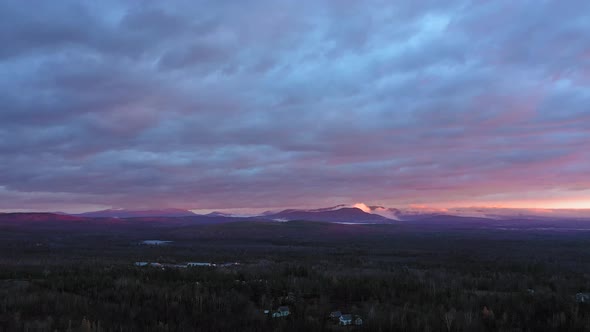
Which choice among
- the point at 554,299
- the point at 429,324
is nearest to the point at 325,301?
the point at 429,324

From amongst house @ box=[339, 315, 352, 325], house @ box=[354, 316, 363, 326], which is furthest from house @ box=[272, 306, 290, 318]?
house @ box=[354, 316, 363, 326]

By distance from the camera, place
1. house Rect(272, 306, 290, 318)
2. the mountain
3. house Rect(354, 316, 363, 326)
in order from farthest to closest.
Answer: the mountain
house Rect(272, 306, 290, 318)
house Rect(354, 316, 363, 326)

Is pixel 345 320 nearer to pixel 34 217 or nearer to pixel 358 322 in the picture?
pixel 358 322

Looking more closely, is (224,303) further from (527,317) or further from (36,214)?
(36,214)

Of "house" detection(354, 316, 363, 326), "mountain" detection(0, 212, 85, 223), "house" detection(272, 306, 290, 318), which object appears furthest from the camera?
"mountain" detection(0, 212, 85, 223)

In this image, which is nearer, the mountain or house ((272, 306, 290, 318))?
house ((272, 306, 290, 318))

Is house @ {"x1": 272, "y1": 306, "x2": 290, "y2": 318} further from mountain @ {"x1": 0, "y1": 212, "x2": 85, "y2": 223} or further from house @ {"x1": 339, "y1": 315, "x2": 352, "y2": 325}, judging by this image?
mountain @ {"x1": 0, "y1": 212, "x2": 85, "y2": 223}

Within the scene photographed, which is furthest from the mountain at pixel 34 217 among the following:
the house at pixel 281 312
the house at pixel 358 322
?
the house at pixel 358 322

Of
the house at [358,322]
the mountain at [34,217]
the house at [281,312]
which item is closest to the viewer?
the house at [358,322]

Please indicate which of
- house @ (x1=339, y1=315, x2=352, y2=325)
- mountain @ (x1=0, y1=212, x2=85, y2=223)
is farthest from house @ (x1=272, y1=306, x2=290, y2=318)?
mountain @ (x1=0, y1=212, x2=85, y2=223)

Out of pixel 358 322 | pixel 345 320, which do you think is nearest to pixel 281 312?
Answer: pixel 345 320

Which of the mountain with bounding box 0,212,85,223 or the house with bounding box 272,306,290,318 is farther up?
the house with bounding box 272,306,290,318

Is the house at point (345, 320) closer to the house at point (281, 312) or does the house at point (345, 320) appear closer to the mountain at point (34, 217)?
the house at point (281, 312)

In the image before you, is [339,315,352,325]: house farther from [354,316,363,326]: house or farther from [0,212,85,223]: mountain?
[0,212,85,223]: mountain
